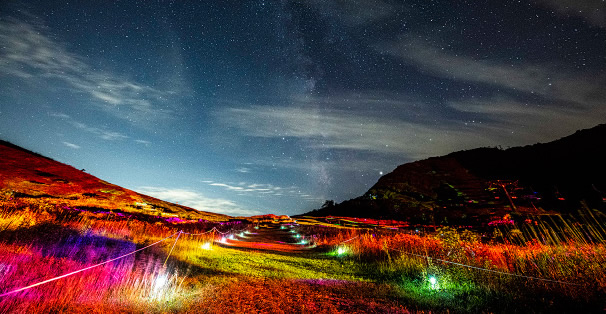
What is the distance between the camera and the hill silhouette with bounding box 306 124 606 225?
31.4 meters

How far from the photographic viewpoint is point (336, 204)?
6325cm

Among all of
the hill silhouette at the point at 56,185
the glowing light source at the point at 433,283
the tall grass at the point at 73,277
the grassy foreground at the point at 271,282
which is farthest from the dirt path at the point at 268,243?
the hill silhouette at the point at 56,185

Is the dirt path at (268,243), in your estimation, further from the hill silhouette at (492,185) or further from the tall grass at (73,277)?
the hill silhouette at (492,185)

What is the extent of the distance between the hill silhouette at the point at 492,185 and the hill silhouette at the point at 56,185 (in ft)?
102

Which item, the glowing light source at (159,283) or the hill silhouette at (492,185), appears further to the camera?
the hill silhouette at (492,185)

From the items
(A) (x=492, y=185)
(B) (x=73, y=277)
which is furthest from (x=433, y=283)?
(A) (x=492, y=185)

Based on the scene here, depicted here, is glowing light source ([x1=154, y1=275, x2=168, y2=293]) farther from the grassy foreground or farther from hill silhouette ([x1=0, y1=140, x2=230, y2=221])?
hill silhouette ([x1=0, y1=140, x2=230, y2=221])

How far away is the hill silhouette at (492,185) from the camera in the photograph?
103ft

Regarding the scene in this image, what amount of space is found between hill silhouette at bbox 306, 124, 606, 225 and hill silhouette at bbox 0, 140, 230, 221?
31.0 m

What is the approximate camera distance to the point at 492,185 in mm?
42812

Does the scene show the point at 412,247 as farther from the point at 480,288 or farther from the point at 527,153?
the point at 527,153

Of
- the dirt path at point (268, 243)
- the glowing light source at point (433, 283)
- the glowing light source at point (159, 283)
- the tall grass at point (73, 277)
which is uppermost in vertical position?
the tall grass at point (73, 277)

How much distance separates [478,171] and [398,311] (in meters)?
62.5

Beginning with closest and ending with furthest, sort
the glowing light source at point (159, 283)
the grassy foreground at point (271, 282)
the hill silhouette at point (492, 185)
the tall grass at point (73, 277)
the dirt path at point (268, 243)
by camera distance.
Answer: the tall grass at point (73, 277), the grassy foreground at point (271, 282), the glowing light source at point (159, 283), the dirt path at point (268, 243), the hill silhouette at point (492, 185)
